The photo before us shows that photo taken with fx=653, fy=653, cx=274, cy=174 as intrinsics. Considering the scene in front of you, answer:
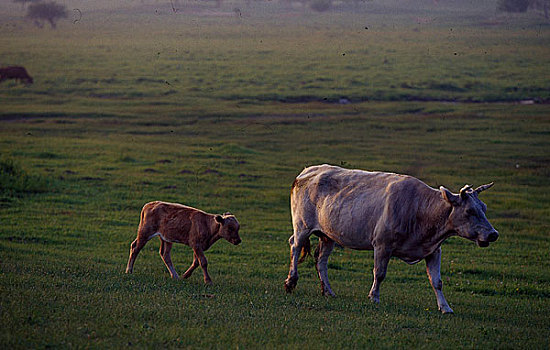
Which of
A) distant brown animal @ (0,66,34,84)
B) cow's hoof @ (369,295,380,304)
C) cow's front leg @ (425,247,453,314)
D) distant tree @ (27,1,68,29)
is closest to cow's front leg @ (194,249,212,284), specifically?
cow's hoof @ (369,295,380,304)

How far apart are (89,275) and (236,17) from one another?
320 ft

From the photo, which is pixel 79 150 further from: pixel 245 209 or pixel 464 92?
pixel 464 92

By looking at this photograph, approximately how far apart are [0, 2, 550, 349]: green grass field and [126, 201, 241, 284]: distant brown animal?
2.08ft

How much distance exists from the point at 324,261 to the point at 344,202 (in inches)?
52.2

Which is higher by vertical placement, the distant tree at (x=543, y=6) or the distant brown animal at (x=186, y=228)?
the distant brown animal at (x=186, y=228)

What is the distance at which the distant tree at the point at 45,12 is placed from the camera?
91.6 metres

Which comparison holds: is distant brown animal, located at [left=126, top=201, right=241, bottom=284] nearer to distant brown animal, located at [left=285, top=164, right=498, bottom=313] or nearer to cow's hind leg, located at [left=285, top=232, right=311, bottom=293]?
cow's hind leg, located at [left=285, top=232, right=311, bottom=293]

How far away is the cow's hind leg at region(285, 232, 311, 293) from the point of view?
11930 millimetres

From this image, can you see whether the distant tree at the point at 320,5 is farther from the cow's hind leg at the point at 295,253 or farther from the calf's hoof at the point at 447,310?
the calf's hoof at the point at 447,310

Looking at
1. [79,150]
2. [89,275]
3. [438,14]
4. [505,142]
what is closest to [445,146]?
[505,142]

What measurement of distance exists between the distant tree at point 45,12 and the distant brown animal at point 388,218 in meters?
89.1

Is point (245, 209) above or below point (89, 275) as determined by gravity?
below

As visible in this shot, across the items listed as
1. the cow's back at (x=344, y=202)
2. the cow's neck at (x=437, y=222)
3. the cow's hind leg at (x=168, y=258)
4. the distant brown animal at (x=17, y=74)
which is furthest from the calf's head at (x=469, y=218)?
the distant brown animal at (x=17, y=74)

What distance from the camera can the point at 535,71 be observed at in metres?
65.7
